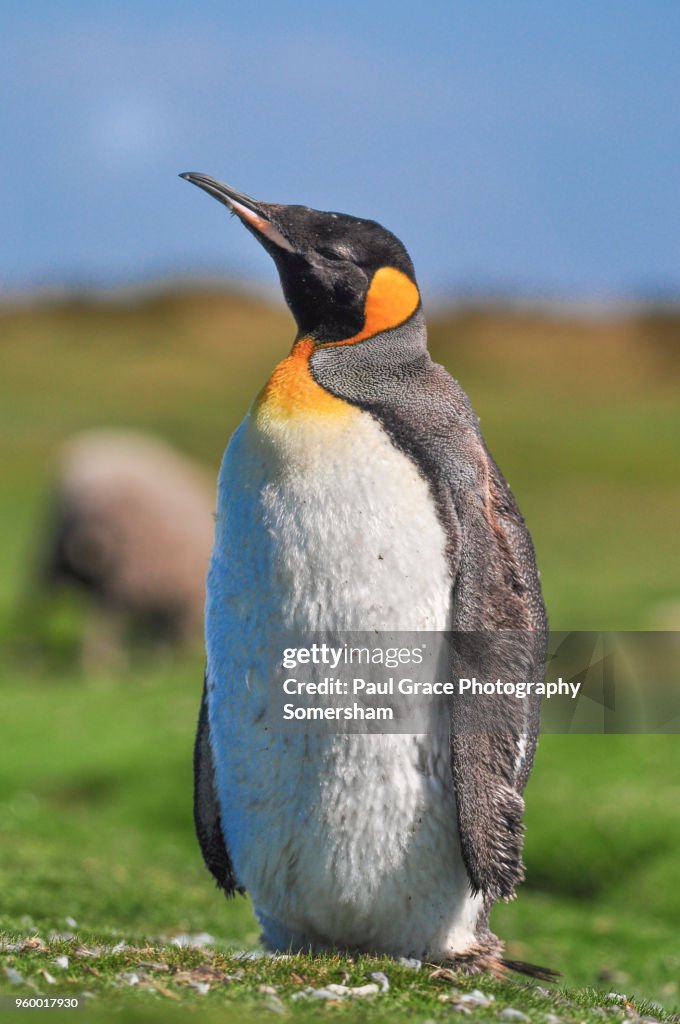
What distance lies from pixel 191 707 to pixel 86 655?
4.01 metres

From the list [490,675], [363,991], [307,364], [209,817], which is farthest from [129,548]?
[363,991]

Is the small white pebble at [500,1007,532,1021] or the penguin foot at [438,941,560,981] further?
the penguin foot at [438,941,560,981]

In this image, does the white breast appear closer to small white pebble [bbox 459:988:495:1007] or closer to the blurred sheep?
small white pebble [bbox 459:988:495:1007]

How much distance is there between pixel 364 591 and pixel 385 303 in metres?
1.16

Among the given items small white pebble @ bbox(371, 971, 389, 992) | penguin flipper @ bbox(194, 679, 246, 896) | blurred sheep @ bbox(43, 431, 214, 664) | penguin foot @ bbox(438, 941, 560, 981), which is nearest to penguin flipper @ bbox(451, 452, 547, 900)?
penguin foot @ bbox(438, 941, 560, 981)

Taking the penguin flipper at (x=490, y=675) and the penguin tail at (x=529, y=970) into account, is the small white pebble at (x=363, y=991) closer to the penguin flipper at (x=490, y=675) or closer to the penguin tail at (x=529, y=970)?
the penguin flipper at (x=490, y=675)

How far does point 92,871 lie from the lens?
31.9 ft

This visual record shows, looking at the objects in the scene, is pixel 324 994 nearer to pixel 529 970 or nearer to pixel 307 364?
pixel 529 970

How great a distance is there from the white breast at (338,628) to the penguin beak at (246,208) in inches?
28.9

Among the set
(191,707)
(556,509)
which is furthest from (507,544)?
(556,509)

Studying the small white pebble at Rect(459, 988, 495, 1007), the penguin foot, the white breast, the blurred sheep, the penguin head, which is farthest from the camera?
the blurred sheep

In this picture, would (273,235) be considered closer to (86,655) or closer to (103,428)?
(86,655)

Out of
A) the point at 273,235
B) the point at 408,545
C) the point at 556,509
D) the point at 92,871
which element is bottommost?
the point at 92,871

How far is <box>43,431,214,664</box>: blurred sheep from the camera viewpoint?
770 inches
